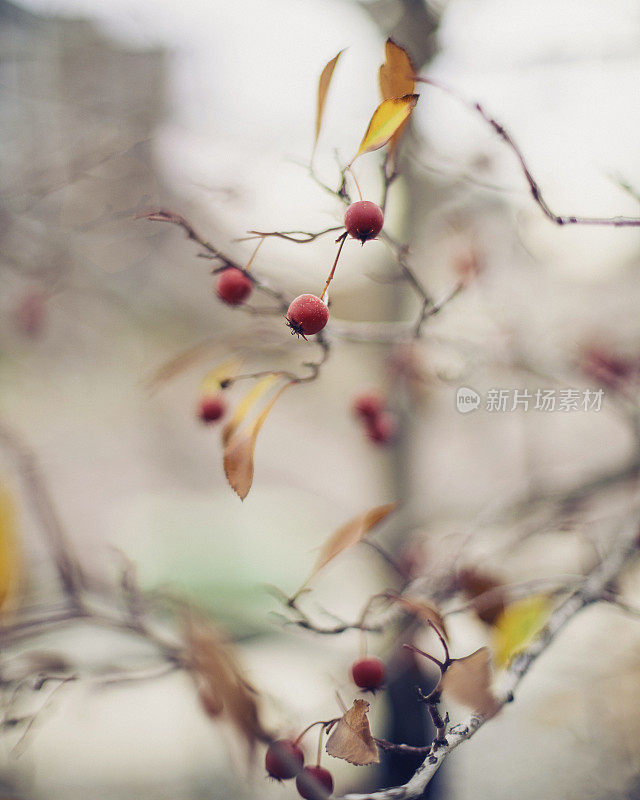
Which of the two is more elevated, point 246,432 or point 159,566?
point 246,432

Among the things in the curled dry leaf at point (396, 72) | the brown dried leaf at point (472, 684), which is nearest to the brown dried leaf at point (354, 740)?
the brown dried leaf at point (472, 684)

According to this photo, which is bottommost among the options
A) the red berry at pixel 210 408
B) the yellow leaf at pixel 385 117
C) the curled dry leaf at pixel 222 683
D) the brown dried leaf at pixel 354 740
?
the curled dry leaf at pixel 222 683

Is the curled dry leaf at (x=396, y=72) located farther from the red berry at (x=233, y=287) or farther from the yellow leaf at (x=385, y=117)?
the red berry at (x=233, y=287)

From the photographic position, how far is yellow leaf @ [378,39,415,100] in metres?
0.45

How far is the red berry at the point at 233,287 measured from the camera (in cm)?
55

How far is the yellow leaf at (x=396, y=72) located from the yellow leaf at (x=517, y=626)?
56 centimetres

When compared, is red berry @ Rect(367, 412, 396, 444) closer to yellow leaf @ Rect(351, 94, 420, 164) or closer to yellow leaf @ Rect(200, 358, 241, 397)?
yellow leaf @ Rect(200, 358, 241, 397)

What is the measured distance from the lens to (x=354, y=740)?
402mm

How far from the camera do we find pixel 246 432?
492 millimetres

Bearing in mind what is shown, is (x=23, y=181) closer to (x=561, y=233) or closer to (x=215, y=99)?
(x=215, y=99)

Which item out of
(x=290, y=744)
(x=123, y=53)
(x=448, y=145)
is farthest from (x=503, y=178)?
(x=123, y=53)

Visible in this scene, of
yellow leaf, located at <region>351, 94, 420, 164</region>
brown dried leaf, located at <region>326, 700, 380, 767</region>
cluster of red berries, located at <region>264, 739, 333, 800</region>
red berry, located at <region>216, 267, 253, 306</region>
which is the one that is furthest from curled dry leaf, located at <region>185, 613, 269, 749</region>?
yellow leaf, located at <region>351, 94, 420, 164</region>

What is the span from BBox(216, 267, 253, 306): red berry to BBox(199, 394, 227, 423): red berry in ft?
0.61

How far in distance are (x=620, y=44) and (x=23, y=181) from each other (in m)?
1.20
